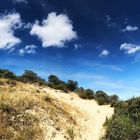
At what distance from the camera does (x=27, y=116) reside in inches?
1196

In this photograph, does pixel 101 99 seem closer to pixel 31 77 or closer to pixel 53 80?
pixel 53 80

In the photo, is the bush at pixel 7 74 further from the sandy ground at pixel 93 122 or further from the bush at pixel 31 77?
the sandy ground at pixel 93 122

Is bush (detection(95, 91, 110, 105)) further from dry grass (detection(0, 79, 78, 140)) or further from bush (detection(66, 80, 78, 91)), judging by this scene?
dry grass (detection(0, 79, 78, 140))

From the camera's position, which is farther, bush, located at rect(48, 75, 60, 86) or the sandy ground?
bush, located at rect(48, 75, 60, 86)

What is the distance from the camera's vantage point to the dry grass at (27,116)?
27.6 meters

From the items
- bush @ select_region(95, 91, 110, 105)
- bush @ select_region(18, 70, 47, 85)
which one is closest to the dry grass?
bush @ select_region(95, 91, 110, 105)

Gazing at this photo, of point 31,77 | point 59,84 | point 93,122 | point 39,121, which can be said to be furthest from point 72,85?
point 39,121

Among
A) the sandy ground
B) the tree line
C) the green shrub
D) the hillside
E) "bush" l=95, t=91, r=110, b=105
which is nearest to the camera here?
the hillside

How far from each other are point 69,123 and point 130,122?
6.77 m

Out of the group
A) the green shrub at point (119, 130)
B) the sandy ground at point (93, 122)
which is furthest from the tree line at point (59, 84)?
the green shrub at point (119, 130)

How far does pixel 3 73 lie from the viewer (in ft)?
194

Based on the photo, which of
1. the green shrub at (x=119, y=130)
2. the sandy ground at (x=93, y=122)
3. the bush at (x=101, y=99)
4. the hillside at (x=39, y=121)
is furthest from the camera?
the bush at (x=101, y=99)

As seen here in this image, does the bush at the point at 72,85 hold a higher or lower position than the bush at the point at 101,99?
higher

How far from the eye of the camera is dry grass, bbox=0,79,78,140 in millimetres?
27578
